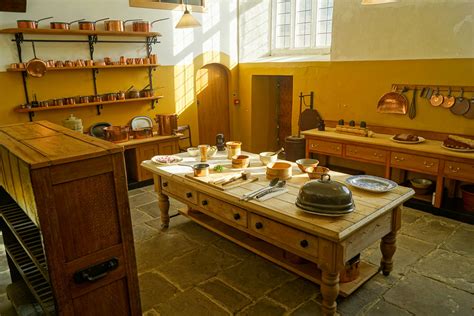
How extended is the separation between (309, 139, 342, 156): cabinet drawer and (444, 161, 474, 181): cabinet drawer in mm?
1451

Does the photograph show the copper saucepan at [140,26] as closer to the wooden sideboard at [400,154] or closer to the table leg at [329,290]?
the wooden sideboard at [400,154]

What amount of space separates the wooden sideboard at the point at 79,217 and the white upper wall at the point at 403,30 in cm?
468

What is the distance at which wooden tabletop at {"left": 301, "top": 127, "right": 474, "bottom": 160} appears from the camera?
4221 mm

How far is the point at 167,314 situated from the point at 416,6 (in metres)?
4.78

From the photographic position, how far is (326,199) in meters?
2.46

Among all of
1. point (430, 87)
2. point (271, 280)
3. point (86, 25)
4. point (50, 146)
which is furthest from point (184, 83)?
point (50, 146)

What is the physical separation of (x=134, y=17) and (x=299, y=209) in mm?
4730

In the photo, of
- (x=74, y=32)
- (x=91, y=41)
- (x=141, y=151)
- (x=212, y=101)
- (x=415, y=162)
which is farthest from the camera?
(x=212, y=101)

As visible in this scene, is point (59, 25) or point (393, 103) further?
point (393, 103)

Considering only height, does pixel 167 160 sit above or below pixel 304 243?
above

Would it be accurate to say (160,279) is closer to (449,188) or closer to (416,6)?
(449,188)

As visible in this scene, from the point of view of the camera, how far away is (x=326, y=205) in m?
2.46

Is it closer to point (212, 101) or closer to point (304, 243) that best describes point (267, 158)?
point (304, 243)

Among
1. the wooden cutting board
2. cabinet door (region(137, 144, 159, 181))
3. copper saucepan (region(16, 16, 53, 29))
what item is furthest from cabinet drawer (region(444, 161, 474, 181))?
copper saucepan (region(16, 16, 53, 29))
